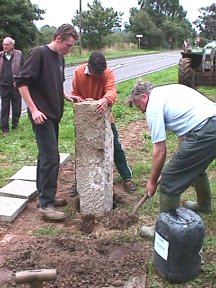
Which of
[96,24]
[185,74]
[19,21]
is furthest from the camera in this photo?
[96,24]

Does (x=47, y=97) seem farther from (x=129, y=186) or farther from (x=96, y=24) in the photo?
(x=96, y=24)

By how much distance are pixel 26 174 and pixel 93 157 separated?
155cm

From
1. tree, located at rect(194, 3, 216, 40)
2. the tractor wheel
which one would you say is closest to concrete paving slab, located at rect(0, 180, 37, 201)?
the tractor wheel

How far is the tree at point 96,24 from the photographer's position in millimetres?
51031

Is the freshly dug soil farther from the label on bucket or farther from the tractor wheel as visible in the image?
the tractor wheel

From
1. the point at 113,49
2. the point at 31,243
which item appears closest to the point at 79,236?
the point at 31,243

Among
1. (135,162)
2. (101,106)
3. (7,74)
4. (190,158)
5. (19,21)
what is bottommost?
(135,162)

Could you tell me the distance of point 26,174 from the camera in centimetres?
588

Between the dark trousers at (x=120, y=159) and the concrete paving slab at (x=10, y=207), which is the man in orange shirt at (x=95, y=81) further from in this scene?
the concrete paving slab at (x=10, y=207)

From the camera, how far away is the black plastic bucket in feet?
11.0

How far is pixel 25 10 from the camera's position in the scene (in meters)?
28.1

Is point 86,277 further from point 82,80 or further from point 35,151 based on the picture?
point 35,151

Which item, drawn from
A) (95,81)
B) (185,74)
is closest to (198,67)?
(185,74)

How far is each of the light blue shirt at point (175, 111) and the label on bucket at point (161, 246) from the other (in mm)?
744
